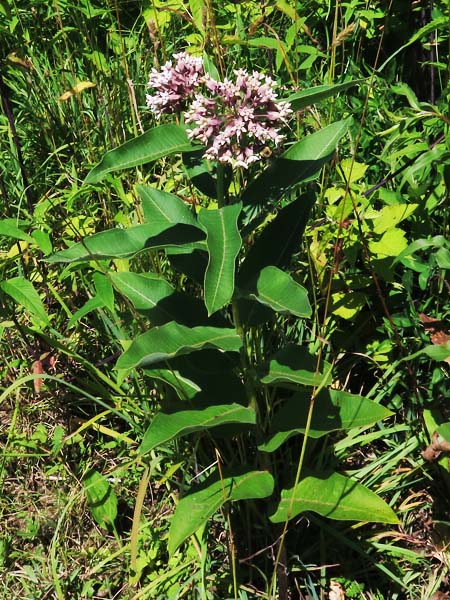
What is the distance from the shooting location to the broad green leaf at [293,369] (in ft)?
5.86

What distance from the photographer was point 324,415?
192 cm

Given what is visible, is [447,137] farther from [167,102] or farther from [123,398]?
[123,398]

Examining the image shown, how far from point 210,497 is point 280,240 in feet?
2.09

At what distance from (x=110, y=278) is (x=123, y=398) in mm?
520

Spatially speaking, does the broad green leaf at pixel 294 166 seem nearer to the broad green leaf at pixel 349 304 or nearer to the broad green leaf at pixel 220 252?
the broad green leaf at pixel 220 252

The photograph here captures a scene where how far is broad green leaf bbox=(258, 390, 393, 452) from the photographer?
6.14 feet

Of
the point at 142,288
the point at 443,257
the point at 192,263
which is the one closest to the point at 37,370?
the point at 142,288

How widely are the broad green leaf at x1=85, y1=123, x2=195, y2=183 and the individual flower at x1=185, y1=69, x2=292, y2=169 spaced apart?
63 mm

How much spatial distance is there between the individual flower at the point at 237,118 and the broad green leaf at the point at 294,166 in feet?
0.59

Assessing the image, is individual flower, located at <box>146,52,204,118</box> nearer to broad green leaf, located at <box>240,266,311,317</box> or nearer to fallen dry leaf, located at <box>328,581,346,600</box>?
broad green leaf, located at <box>240,266,311,317</box>

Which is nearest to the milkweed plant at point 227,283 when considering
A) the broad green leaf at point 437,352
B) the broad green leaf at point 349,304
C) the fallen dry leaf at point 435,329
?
the broad green leaf at point 437,352

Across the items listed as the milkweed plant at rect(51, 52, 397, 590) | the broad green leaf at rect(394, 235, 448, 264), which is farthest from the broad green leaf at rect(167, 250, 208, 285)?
the broad green leaf at rect(394, 235, 448, 264)

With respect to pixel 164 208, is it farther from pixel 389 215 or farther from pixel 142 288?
pixel 389 215

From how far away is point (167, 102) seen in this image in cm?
170
